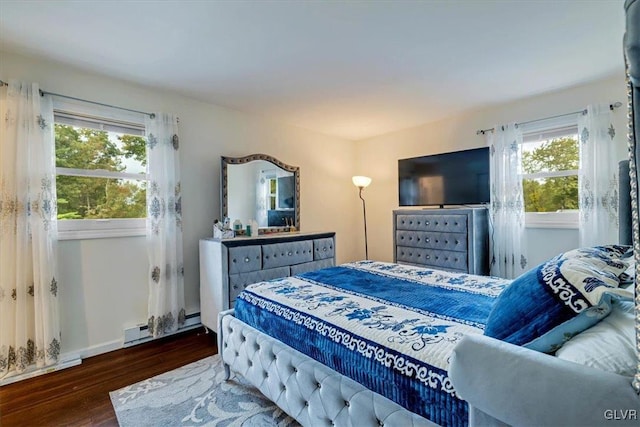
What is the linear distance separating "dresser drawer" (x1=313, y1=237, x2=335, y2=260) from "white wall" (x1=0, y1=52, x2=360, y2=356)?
660 mm

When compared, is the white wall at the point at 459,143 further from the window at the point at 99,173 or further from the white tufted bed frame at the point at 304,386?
the window at the point at 99,173

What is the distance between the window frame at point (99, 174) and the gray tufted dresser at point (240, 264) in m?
0.72

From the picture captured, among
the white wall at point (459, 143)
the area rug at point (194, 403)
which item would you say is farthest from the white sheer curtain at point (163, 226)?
the white wall at point (459, 143)

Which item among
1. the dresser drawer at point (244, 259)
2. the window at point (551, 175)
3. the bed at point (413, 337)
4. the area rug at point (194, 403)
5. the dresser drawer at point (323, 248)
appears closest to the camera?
the bed at point (413, 337)

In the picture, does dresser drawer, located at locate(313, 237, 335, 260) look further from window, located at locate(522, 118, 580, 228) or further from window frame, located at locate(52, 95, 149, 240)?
window, located at locate(522, 118, 580, 228)

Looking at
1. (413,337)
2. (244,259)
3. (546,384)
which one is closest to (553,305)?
(546,384)

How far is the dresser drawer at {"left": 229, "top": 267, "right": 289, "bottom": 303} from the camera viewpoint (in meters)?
2.73

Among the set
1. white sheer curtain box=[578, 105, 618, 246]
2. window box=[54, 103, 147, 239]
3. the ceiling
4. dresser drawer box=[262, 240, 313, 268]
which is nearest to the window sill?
window box=[54, 103, 147, 239]

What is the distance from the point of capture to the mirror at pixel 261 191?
334cm

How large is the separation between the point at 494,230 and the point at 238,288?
289cm

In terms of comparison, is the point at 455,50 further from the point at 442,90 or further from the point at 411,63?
the point at 442,90

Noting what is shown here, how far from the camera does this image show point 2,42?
205 cm

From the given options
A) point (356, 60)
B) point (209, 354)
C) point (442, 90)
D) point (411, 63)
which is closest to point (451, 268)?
point (442, 90)

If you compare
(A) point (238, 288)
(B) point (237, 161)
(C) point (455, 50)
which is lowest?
(A) point (238, 288)
